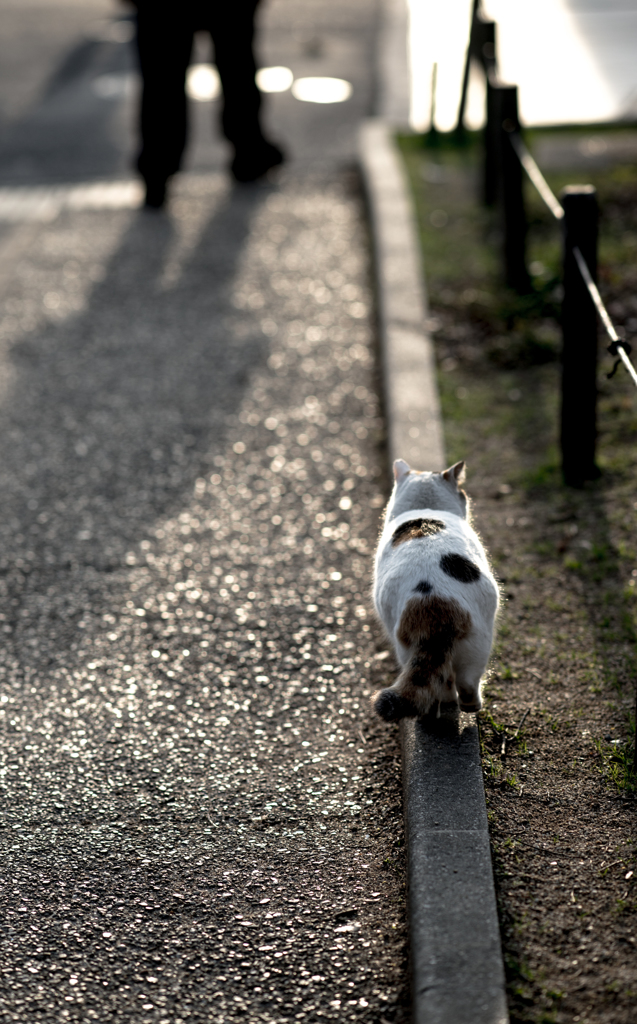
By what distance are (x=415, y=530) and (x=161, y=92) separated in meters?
6.06

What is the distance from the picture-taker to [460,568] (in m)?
3.01

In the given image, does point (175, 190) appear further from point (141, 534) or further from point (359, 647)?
point (359, 647)

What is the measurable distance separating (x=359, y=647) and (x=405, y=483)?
0.66 m

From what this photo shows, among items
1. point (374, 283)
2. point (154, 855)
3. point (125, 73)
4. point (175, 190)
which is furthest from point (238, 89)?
point (154, 855)

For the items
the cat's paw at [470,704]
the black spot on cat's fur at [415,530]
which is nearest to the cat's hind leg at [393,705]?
the cat's paw at [470,704]

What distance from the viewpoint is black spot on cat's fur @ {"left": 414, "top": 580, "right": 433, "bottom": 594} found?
9.66 ft

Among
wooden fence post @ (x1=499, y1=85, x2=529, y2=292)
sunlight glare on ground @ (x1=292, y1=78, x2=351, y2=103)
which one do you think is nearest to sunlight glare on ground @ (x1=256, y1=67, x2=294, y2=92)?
sunlight glare on ground @ (x1=292, y1=78, x2=351, y2=103)

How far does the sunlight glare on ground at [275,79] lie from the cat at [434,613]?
9.53 meters

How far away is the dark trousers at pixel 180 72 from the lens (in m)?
7.92

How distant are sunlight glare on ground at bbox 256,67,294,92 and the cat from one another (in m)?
9.53

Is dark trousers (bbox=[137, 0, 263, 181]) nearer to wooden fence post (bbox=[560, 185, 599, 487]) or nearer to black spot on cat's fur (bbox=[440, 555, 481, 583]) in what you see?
wooden fence post (bbox=[560, 185, 599, 487])

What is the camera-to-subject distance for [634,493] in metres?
4.51

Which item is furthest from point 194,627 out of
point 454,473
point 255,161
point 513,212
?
point 255,161

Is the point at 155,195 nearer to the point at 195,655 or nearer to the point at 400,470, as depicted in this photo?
the point at 195,655
